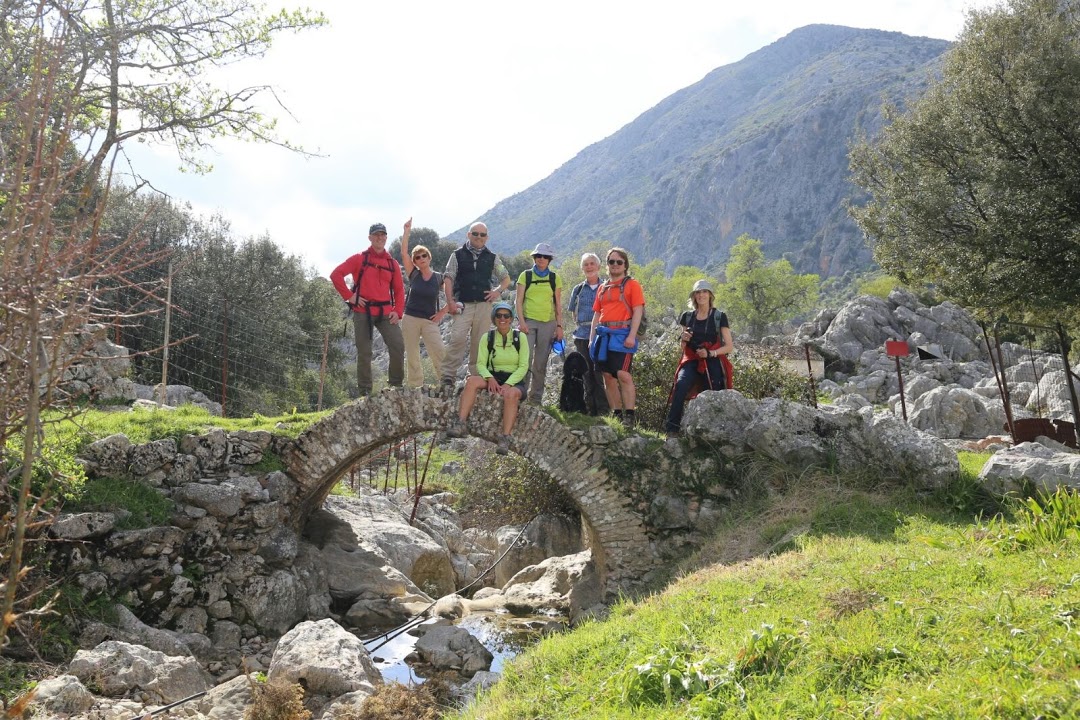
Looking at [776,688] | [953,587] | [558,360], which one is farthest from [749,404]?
[558,360]

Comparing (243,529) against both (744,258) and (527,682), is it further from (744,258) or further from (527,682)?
(744,258)

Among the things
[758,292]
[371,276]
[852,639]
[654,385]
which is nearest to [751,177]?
[758,292]

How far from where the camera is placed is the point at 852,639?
522 centimetres

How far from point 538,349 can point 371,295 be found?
2573 mm

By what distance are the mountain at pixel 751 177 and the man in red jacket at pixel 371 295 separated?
291 ft

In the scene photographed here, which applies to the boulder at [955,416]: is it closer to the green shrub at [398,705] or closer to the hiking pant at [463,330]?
the hiking pant at [463,330]

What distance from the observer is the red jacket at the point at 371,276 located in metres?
11.3

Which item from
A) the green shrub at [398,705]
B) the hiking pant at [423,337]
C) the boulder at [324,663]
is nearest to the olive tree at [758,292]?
the hiking pant at [423,337]

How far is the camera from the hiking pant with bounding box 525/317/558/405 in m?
11.2

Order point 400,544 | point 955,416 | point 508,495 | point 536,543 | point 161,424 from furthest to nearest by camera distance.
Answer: point 955,416
point 508,495
point 536,543
point 400,544
point 161,424

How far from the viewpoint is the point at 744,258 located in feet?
213

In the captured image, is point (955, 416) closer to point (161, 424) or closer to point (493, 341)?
point (493, 341)

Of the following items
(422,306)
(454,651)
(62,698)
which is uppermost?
(422,306)

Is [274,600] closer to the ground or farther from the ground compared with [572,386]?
closer to the ground
